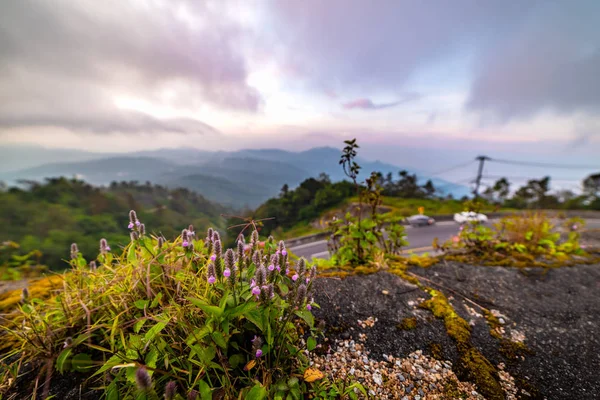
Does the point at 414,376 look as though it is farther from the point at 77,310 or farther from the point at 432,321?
the point at 77,310

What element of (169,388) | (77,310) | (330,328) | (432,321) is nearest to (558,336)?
(432,321)

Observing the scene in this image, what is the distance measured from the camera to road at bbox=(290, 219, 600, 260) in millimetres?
17969

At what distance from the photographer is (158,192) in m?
93.2

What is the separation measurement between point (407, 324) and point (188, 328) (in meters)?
2.14

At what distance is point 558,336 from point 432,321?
150 cm

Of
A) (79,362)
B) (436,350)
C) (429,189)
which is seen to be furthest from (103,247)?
(429,189)

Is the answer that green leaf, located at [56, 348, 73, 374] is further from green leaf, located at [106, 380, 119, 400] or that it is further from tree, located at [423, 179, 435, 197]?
tree, located at [423, 179, 435, 197]

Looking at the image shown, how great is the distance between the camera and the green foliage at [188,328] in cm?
147

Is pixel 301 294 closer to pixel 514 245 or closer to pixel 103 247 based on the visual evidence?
pixel 103 247

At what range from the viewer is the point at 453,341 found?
237 centimetres

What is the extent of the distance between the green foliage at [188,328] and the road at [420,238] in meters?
15.6

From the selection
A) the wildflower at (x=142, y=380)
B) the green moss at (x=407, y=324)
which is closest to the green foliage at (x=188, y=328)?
the wildflower at (x=142, y=380)

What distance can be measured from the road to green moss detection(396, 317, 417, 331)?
586 inches

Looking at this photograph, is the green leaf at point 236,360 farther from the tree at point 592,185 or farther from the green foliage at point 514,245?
the tree at point 592,185
